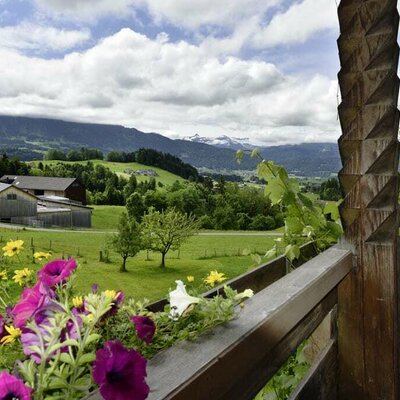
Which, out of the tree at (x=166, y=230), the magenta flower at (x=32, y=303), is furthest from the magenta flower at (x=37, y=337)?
the tree at (x=166, y=230)

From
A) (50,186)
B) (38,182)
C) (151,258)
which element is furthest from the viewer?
(50,186)

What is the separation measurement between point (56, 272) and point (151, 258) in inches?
1707

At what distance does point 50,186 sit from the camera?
64688mm

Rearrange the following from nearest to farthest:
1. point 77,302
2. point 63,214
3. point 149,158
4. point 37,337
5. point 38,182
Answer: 1. point 37,337
2. point 77,302
3. point 63,214
4. point 38,182
5. point 149,158

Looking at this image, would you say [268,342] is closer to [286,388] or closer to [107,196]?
[286,388]

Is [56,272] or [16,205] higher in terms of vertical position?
[56,272]

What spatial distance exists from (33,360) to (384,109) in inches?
49.8

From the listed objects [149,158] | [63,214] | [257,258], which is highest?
[149,158]

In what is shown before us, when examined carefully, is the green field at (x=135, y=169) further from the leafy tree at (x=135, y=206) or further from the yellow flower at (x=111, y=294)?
the yellow flower at (x=111, y=294)

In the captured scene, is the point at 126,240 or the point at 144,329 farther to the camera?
the point at 126,240

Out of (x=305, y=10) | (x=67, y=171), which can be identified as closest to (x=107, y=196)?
(x=67, y=171)

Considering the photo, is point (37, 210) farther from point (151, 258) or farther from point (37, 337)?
point (37, 337)

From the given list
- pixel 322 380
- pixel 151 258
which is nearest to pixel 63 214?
pixel 151 258

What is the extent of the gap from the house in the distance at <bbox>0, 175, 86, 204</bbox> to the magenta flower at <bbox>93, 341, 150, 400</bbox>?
65.4m
